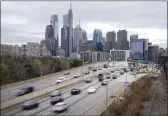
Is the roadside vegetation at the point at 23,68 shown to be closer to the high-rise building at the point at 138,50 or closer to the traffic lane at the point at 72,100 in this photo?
the traffic lane at the point at 72,100

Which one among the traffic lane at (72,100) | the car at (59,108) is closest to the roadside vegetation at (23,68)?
the traffic lane at (72,100)

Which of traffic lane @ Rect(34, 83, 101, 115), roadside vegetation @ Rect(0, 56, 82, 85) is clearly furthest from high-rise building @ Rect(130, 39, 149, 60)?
traffic lane @ Rect(34, 83, 101, 115)

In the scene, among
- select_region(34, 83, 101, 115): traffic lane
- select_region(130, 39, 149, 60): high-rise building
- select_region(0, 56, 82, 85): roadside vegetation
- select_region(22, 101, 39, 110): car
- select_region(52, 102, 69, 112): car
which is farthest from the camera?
select_region(130, 39, 149, 60): high-rise building

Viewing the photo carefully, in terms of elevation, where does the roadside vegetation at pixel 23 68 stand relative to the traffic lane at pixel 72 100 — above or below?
above

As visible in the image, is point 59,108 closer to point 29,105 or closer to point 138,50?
point 29,105

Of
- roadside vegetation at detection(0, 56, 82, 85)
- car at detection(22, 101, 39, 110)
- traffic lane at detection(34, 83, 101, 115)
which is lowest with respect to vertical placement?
traffic lane at detection(34, 83, 101, 115)

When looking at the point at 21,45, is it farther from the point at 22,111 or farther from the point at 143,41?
the point at 22,111

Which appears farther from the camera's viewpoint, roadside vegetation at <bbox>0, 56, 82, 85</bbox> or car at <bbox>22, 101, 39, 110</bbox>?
roadside vegetation at <bbox>0, 56, 82, 85</bbox>

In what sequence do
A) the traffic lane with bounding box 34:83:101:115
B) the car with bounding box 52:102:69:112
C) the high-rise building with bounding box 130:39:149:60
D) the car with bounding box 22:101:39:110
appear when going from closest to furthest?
the traffic lane with bounding box 34:83:101:115
the car with bounding box 22:101:39:110
the car with bounding box 52:102:69:112
the high-rise building with bounding box 130:39:149:60

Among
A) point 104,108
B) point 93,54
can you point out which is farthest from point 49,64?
point 93,54

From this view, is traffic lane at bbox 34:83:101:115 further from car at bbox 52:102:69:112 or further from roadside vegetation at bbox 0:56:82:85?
roadside vegetation at bbox 0:56:82:85
